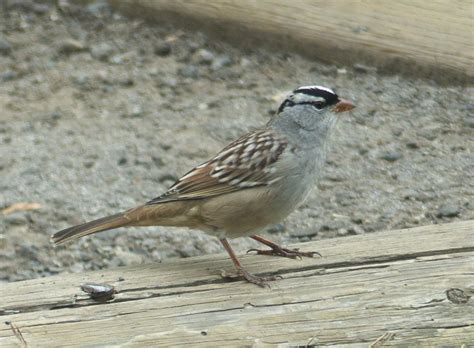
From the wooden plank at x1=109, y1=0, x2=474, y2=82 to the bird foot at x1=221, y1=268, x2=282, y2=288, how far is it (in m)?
3.36

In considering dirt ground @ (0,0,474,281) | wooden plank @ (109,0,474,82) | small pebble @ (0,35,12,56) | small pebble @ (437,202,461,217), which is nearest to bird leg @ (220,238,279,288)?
dirt ground @ (0,0,474,281)

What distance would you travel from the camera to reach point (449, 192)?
6414 millimetres

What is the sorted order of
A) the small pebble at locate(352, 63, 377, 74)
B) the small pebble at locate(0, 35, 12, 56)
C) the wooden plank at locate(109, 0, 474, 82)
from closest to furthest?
the wooden plank at locate(109, 0, 474, 82) → the small pebble at locate(352, 63, 377, 74) → the small pebble at locate(0, 35, 12, 56)

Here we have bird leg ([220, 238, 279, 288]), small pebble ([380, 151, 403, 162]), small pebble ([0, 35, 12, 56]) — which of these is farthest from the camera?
small pebble ([0, 35, 12, 56])

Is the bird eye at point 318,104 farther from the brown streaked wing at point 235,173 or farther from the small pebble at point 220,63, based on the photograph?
the small pebble at point 220,63

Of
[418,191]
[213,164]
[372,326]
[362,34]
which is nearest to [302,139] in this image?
[213,164]

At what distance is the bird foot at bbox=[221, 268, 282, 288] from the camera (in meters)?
4.26

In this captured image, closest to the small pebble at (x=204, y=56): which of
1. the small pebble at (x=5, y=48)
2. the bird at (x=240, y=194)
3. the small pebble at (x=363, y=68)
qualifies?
the small pebble at (x=363, y=68)

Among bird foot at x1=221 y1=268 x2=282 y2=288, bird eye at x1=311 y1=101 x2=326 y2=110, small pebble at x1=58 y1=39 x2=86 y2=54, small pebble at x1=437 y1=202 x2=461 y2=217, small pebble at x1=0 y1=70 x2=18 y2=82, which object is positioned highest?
bird eye at x1=311 y1=101 x2=326 y2=110

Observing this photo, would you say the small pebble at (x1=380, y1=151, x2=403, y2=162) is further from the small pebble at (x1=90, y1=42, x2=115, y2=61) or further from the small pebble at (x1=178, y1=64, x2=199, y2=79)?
the small pebble at (x1=90, y1=42, x2=115, y2=61)

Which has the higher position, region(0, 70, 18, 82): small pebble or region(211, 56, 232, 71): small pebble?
region(211, 56, 232, 71): small pebble

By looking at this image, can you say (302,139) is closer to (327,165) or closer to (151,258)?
(151,258)

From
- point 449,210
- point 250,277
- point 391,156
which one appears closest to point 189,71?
point 391,156

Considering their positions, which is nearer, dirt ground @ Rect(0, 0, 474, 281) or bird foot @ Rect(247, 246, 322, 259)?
bird foot @ Rect(247, 246, 322, 259)
